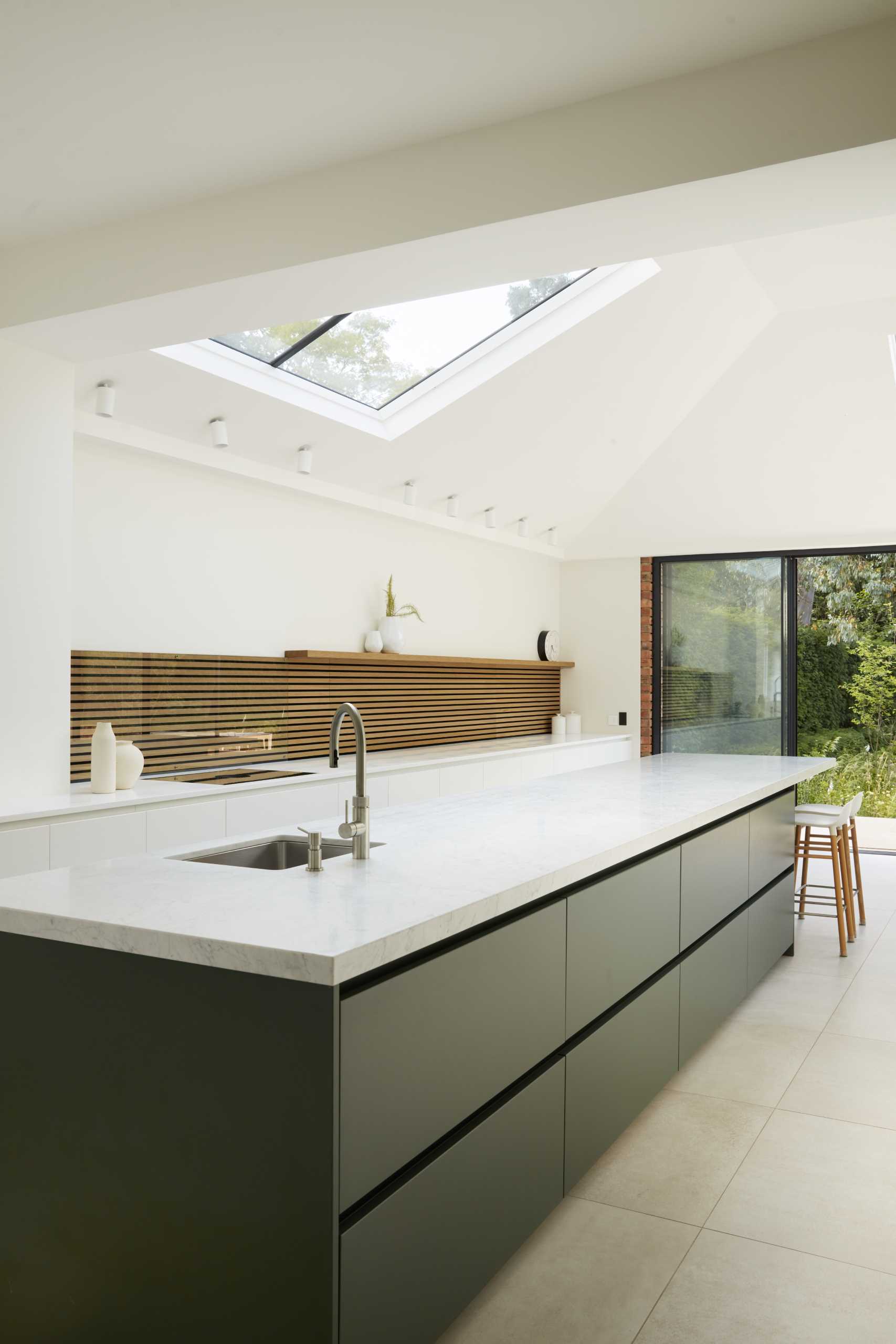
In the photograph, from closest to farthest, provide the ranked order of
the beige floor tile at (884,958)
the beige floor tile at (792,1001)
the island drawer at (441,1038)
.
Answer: the island drawer at (441,1038), the beige floor tile at (792,1001), the beige floor tile at (884,958)

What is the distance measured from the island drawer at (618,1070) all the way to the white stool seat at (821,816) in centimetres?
223

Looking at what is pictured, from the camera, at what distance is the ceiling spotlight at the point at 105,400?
14.2 feet

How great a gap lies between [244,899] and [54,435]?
2.52m

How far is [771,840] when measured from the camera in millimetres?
4555

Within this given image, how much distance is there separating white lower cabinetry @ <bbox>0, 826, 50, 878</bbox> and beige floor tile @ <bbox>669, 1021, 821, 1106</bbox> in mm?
2208

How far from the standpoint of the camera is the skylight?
483 centimetres

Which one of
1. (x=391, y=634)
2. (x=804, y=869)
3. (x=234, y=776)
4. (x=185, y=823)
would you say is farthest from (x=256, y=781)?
(x=804, y=869)

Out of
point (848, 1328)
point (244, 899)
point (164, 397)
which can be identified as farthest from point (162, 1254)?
point (164, 397)

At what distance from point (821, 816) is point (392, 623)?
9.06ft

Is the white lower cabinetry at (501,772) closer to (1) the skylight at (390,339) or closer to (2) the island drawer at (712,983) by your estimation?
(1) the skylight at (390,339)

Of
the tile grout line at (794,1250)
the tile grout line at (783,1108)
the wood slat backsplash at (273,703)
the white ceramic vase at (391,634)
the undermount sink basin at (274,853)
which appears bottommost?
the tile grout line at (794,1250)

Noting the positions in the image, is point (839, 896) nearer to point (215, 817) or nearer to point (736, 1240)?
point (736, 1240)

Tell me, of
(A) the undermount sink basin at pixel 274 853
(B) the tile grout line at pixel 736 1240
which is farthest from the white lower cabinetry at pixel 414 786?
(A) the undermount sink basin at pixel 274 853

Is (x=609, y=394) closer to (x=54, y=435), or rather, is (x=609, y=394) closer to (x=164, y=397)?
(x=164, y=397)
